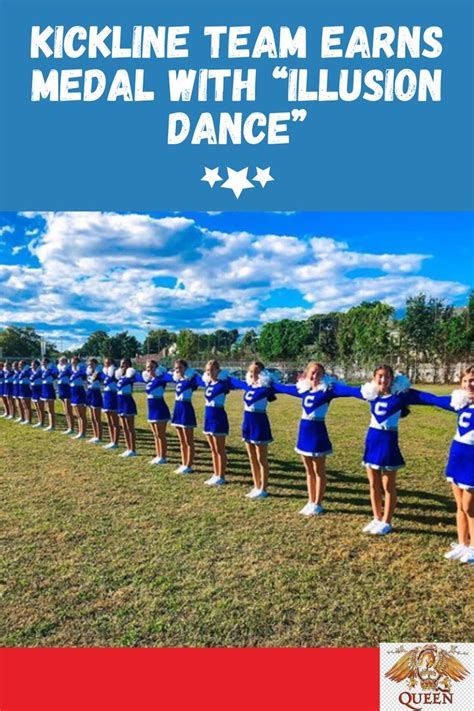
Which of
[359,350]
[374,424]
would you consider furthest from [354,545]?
[359,350]

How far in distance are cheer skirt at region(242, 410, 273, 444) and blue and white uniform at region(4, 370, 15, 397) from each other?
12251 mm

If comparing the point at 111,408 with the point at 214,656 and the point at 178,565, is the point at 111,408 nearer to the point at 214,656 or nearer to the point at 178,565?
the point at 178,565

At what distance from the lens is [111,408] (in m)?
10.9

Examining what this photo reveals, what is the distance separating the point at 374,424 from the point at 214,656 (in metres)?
3.12

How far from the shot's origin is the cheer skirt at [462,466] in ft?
15.7

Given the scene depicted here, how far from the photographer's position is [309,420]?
6.28m

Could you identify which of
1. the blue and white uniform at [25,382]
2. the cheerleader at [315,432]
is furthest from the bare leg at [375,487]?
the blue and white uniform at [25,382]

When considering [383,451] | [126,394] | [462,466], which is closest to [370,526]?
[383,451]

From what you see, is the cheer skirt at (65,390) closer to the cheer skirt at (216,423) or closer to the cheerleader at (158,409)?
the cheerleader at (158,409)

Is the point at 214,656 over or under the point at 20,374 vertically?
under

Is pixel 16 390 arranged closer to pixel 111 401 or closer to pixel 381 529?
pixel 111 401

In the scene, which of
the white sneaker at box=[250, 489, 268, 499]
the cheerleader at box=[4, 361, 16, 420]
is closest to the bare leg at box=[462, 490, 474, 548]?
the white sneaker at box=[250, 489, 268, 499]

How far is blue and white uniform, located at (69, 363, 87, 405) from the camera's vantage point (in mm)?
12375

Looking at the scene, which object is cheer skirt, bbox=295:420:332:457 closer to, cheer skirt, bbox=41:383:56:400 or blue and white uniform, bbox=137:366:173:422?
blue and white uniform, bbox=137:366:173:422
